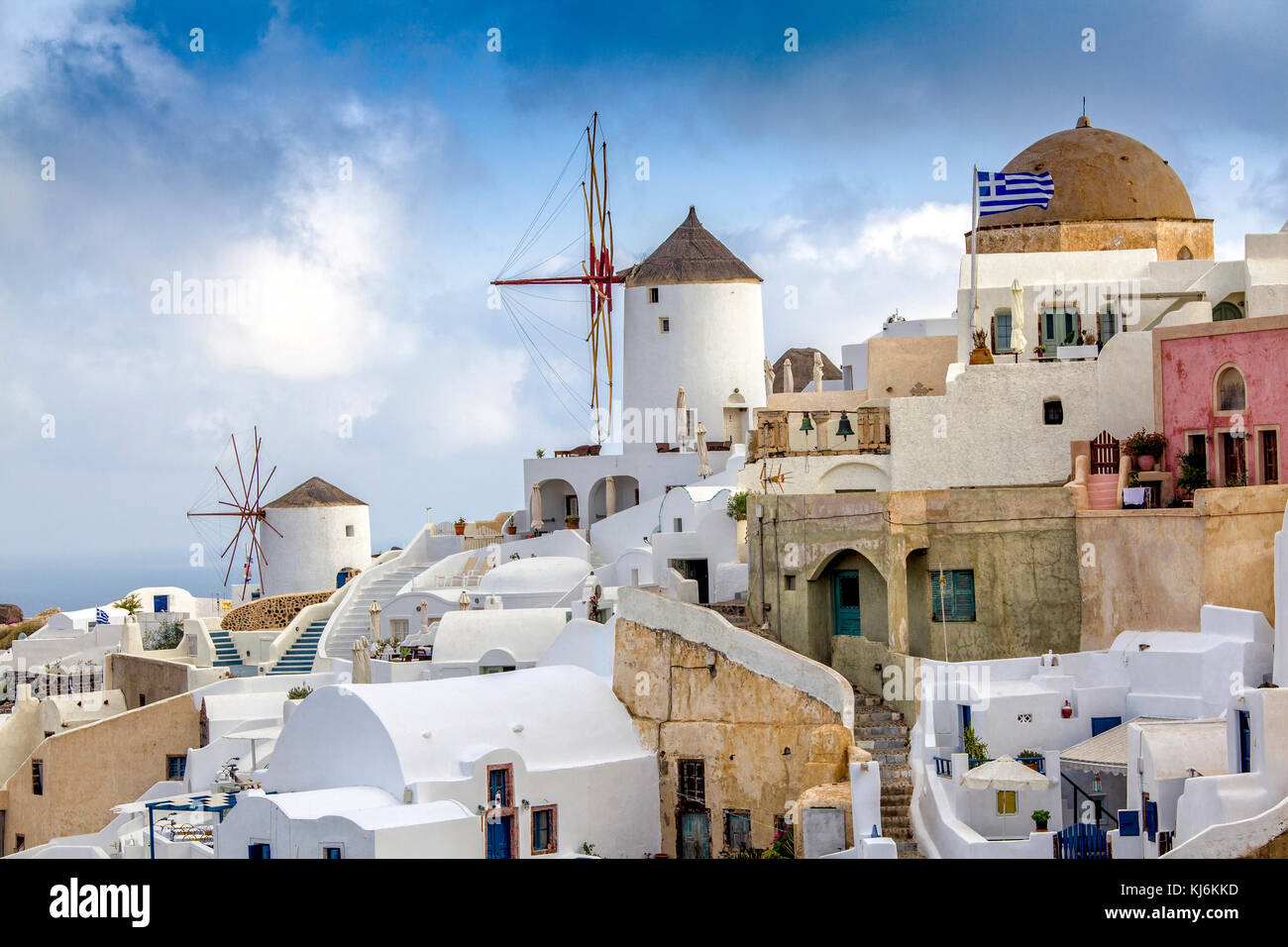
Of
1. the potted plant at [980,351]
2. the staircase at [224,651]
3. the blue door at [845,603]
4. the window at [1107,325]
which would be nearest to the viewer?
the blue door at [845,603]

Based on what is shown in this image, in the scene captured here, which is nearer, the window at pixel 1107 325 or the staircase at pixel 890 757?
the staircase at pixel 890 757

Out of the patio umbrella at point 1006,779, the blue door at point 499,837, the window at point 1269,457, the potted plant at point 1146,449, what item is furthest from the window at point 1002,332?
the blue door at point 499,837

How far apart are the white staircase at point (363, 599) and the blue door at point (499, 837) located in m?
13.7

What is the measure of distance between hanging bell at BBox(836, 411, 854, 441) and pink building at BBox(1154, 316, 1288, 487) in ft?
22.3

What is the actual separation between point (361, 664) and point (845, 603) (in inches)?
391

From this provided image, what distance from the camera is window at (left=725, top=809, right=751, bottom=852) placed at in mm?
24453

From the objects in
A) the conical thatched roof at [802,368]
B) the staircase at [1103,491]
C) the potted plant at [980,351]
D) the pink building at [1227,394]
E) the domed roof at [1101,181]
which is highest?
the domed roof at [1101,181]

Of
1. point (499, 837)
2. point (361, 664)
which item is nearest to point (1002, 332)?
point (361, 664)

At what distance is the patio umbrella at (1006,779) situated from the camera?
1978 cm

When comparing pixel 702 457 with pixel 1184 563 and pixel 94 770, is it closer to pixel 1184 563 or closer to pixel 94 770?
pixel 94 770

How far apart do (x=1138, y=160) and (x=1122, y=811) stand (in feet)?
65.2

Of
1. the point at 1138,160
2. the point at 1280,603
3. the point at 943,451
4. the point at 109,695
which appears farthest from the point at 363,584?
the point at 1280,603

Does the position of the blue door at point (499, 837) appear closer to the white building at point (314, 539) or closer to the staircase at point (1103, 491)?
the staircase at point (1103, 491)

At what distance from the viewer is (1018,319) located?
1145 inches
